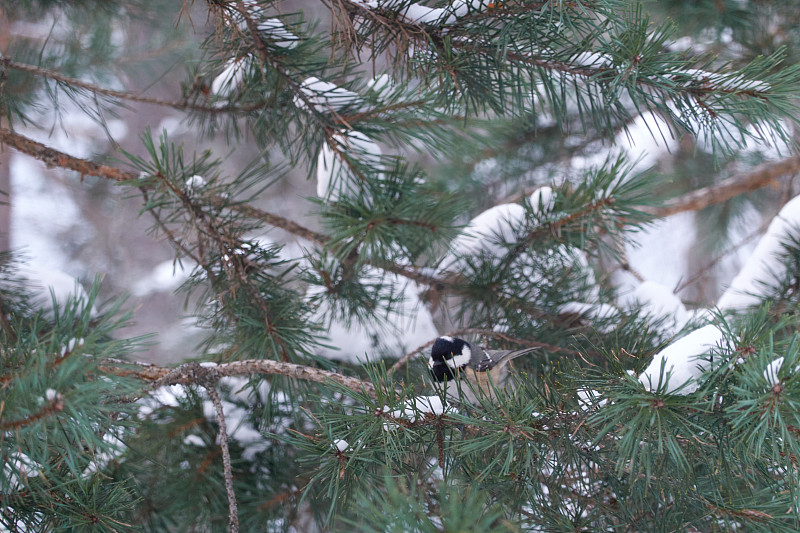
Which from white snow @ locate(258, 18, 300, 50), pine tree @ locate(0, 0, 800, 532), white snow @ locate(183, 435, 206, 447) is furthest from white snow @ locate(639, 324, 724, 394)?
white snow @ locate(183, 435, 206, 447)

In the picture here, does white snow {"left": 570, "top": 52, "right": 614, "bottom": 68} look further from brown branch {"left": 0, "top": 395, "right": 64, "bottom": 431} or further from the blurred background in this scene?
brown branch {"left": 0, "top": 395, "right": 64, "bottom": 431}

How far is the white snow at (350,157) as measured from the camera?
42.0 inches

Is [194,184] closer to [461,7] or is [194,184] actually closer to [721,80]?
[461,7]

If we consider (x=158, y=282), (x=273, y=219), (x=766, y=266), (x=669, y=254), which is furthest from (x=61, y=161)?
(x=669, y=254)

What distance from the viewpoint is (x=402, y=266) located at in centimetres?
132

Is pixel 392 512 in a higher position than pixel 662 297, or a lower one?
lower

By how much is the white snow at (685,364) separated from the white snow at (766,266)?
0.65 meters

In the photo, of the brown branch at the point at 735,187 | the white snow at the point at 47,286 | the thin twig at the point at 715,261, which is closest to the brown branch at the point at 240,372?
the white snow at the point at 47,286

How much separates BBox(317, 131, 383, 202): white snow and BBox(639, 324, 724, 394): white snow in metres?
0.65

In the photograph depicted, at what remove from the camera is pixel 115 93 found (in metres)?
1.13

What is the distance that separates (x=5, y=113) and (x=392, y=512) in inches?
49.6

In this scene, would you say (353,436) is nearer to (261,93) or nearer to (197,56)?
(261,93)

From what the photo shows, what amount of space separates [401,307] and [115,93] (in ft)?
2.55

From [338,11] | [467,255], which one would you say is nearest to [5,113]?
[338,11]
